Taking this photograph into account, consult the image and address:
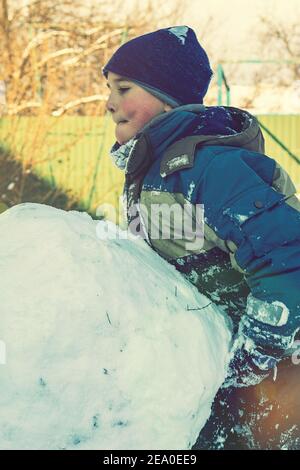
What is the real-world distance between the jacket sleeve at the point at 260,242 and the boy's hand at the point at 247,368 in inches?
1.0

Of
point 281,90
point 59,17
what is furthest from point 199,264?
point 281,90

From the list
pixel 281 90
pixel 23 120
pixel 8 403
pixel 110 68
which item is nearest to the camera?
pixel 8 403

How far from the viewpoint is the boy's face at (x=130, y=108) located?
2145 mm

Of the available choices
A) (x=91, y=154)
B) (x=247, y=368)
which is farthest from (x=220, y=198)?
(x=91, y=154)

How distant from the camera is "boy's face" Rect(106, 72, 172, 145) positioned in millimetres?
2145

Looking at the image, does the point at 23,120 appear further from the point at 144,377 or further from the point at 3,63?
the point at 144,377

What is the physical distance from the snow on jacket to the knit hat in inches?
7.5

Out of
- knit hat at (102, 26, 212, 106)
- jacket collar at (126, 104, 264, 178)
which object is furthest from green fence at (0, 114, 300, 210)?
jacket collar at (126, 104, 264, 178)

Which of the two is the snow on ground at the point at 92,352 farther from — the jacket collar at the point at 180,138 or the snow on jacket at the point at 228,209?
the jacket collar at the point at 180,138

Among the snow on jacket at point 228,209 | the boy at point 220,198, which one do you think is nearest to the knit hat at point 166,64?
the boy at point 220,198

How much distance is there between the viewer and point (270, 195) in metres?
1.68

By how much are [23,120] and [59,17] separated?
5.01m

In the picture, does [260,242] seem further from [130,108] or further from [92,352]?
[130,108]

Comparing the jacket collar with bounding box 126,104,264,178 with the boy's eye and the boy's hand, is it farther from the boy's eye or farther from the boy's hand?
the boy's hand
